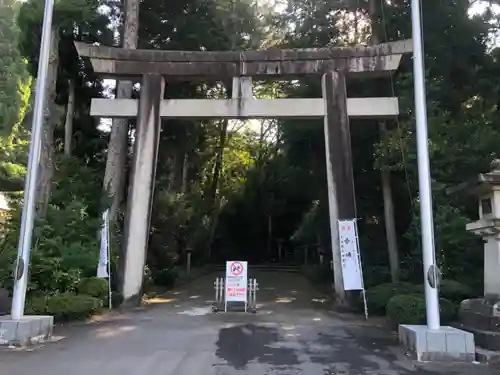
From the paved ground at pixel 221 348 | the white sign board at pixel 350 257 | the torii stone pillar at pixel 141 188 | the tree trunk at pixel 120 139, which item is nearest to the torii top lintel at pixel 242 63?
the torii stone pillar at pixel 141 188

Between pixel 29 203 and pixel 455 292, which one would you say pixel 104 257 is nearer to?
pixel 29 203

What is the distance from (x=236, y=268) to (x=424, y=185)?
6.29m

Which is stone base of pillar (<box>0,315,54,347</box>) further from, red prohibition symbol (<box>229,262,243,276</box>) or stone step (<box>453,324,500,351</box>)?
stone step (<box>453,324,500,351</box>)

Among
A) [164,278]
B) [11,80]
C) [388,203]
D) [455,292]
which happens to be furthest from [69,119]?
[455,292]

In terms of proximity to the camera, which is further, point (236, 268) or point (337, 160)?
point (337, 160)

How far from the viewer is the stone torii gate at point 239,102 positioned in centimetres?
1355

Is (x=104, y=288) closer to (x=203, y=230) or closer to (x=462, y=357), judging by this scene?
(x=462, y=357)

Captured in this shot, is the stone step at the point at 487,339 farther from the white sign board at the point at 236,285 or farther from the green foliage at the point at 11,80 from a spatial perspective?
the green foliage at the point at 11,80

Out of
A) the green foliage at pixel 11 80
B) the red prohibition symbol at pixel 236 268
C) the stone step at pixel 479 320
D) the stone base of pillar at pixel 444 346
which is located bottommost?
the stone base of pillar at pixel 444 346

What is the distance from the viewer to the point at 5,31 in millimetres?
22938

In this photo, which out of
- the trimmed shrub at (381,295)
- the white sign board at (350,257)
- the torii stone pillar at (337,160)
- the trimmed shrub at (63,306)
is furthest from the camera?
the torii stone pillar at (337,160)

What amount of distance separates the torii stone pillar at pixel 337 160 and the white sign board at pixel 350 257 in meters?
0.43

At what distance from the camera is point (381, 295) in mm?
12289

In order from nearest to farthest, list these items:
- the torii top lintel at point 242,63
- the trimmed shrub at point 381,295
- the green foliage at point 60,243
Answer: the green foliage at point 60,243 → the trimmed shrub at point 381,295 → the torii top lintel at point 242,63
